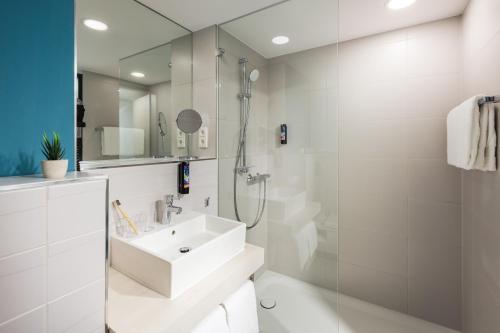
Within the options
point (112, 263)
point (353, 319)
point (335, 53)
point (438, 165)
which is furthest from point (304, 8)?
point (353, 319)

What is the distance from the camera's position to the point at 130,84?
1.53 metres

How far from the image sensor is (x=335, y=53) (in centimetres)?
164

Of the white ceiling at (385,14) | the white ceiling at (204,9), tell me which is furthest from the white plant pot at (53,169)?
the white ceiling at (385,14)

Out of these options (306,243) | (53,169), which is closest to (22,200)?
(53,169)

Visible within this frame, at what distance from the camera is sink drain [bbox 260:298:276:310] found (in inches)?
70.7

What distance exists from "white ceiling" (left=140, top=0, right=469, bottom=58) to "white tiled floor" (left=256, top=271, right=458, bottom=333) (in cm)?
180

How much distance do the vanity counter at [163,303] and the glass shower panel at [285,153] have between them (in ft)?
2.06

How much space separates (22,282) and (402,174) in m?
2.32

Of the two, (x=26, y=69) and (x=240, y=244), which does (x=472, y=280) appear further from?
(x=26, y=69)

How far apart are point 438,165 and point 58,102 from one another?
246 cm

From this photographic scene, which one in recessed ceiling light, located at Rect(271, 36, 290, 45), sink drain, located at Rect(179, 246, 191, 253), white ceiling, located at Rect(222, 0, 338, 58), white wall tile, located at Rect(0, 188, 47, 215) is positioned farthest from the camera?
recessed ceiling light, located at Rect(271, 36, 290, 45)

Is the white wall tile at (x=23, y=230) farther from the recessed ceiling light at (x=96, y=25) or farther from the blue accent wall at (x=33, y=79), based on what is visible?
the recessed ceiling light at (x=96, y=25)

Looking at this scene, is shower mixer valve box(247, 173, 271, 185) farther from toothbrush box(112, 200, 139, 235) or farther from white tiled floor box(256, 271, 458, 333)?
toothbrush box(112, 200, 139, 235)

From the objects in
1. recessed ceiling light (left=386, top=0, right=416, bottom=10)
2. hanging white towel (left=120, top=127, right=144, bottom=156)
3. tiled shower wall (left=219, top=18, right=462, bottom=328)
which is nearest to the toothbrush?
hanging white towel (left=120, top=127, right=144, bottom=156)
